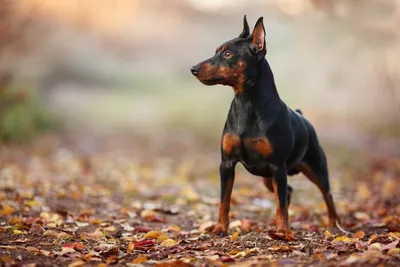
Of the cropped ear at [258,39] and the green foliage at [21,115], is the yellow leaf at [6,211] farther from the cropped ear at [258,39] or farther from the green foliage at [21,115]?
the green foliage at [21,115]

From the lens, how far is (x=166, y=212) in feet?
19.9

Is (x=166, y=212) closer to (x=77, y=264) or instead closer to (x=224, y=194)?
(x=224, y=194)

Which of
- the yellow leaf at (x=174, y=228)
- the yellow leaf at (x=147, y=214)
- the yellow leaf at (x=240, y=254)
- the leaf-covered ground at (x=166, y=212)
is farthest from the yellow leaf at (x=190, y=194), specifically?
the yellow leaf at (x=240, y=254)

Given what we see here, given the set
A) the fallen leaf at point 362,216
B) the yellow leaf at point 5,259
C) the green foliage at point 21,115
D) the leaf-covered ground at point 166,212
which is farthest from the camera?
the green foliage at point 21,115

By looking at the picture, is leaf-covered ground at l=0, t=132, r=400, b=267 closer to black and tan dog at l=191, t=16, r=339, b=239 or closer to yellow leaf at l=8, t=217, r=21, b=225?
yellow leaf at l=8, t=217, r=21, b=225

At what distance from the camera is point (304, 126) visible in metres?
4.93

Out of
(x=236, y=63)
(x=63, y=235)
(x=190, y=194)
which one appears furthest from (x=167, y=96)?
(x=236, y=63)

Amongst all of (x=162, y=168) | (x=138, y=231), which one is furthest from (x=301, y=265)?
(x=162, y=168)

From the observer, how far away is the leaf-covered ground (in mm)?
3789

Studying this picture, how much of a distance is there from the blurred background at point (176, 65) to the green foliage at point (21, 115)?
3cm

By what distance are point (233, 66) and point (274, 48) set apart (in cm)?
1352

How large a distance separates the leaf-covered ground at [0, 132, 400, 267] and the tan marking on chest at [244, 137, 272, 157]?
0.66 m

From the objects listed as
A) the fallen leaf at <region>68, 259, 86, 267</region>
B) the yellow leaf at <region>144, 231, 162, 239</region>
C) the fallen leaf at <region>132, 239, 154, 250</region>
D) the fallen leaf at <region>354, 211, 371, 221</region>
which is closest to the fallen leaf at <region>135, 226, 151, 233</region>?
the yellow leaf at <region>144, 231, 162, 239</region>

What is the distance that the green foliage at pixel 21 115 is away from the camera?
1077cm
